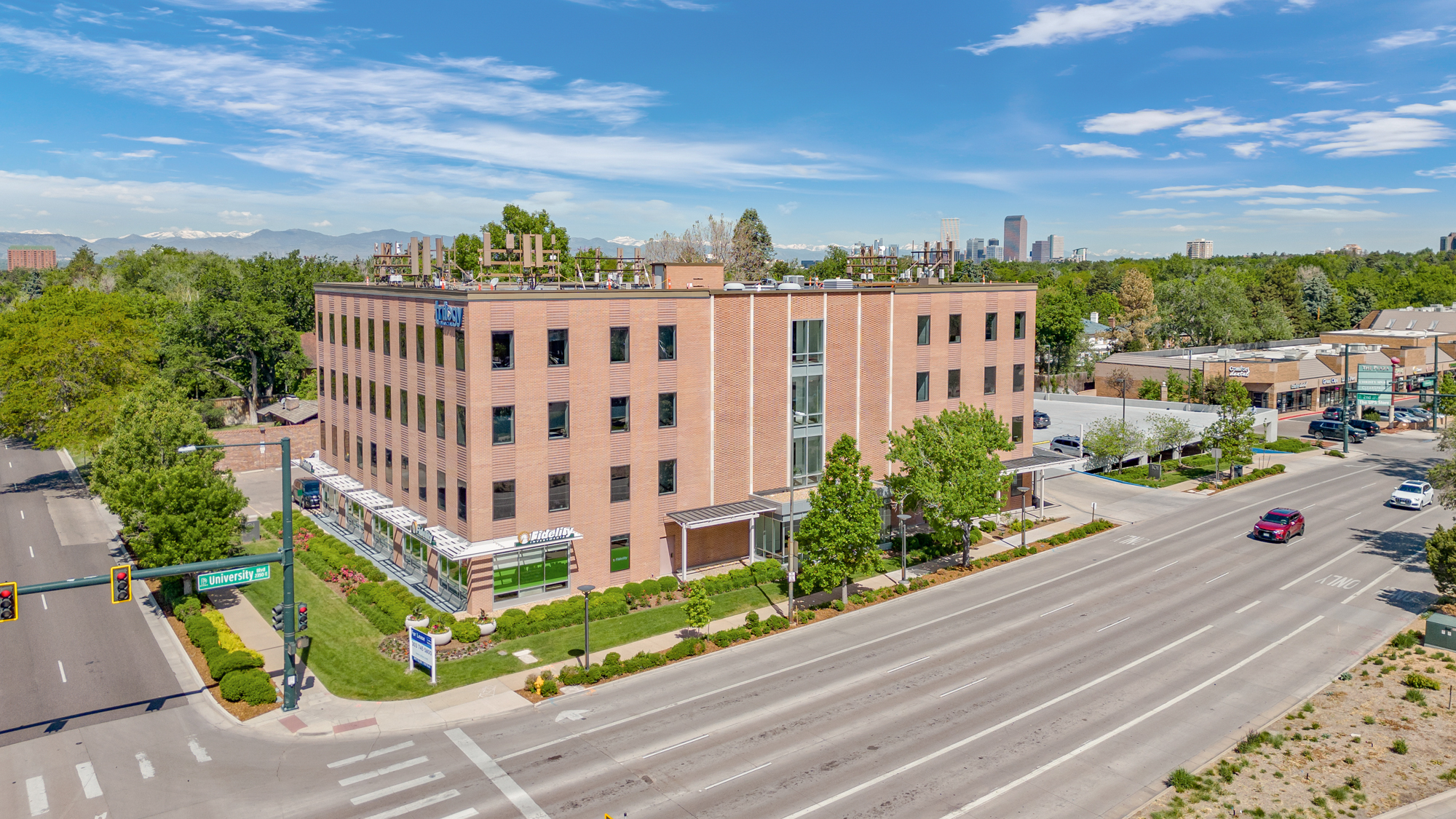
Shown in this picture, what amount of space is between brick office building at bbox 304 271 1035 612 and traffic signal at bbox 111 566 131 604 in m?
12.3

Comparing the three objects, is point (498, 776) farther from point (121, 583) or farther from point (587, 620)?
point (121, 583)

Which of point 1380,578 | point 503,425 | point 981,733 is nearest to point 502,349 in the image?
point 503,425

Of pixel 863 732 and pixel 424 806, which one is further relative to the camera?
pixel 863 732

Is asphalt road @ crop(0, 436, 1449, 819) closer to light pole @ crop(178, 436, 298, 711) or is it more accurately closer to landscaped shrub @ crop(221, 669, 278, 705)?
landscaped shrub @ crop(221, 669, 278, 705)

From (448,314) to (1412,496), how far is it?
6253 centimetres

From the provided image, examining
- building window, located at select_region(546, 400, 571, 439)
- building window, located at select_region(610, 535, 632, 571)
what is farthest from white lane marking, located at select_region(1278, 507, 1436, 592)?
building window, located at select_region(546, 400, 571, 439)

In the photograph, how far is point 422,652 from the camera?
3375cm

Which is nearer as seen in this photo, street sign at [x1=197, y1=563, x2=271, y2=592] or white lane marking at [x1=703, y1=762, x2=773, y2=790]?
white lane marking at [x1=703, y1=762, x2=773, y2=790]

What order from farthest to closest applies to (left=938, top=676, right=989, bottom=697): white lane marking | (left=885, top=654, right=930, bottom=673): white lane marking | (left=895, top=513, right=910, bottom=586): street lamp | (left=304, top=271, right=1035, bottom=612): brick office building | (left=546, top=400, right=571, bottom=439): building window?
(left=895, top=513, right=910, bottom=586): street lamp < (left=546, top=400, right=571, bottom=439): building window < (left=304, top=271, right=1035, bottom=612): brick office building < (left=885, top=654, right=930, bottom=673): white lane marking < (left=938, top=676, right=989, bottom=697): white lane marking

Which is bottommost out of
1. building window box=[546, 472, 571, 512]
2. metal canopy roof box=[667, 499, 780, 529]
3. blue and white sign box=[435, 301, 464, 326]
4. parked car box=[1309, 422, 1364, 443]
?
parked car box=[1309, 422, 1364, 443]

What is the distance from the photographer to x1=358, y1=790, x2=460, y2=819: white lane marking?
24.2 metres

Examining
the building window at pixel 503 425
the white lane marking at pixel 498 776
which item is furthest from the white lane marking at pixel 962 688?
the building window at pixel 503 425

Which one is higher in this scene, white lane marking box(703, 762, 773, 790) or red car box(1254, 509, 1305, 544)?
red car box(1254, 509, 1305, 544)

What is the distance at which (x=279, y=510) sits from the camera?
195 ft
